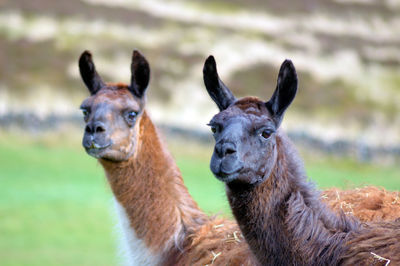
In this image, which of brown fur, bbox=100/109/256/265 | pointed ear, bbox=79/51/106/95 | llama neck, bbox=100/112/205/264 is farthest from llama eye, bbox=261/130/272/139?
pointed ear, bbox=79/51/106/95

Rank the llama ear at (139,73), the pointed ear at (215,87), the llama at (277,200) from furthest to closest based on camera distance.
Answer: the llama ear at (139,73) < the pointed ear at (215,87) < the llama at (277,200)

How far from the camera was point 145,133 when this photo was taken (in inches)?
303

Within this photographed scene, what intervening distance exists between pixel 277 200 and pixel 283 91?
0.94 metres

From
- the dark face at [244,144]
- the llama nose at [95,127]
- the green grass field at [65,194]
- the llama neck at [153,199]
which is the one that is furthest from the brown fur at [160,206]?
the green grass field at [65,194]

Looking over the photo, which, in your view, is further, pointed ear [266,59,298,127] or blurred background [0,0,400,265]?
blurred background [0,0,400,265]

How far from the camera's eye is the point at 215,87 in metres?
5.73

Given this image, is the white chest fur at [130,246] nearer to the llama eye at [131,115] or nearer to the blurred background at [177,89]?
→ the llama eye at [131,115]

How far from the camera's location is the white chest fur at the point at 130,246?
7.15m

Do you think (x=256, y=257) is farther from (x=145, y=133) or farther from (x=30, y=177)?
(x=30, y=177)

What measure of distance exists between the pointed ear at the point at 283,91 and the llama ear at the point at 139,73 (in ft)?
8.84

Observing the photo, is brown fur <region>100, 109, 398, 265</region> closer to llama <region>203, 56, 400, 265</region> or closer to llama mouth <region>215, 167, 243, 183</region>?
llama <region>203, 56, 400, 265</region>

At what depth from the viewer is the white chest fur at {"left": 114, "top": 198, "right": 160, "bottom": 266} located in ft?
23.5

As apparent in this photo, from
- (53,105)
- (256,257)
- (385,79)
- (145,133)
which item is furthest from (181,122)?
(256,257)

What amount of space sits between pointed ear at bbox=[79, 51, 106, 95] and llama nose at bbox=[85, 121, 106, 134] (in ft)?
2.64
